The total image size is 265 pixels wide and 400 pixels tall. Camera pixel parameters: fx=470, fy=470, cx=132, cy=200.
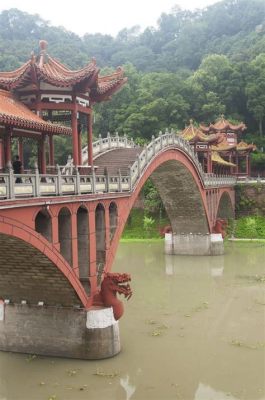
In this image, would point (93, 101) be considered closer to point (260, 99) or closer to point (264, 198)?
point (264, 198)

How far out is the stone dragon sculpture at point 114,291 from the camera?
16047 mm

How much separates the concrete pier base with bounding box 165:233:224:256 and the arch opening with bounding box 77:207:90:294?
2172cm

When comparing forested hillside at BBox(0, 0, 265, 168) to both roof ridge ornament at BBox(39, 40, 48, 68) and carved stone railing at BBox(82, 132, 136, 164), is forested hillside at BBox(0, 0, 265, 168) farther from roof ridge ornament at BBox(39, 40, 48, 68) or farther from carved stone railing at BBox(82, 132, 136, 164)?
roof ridge ornament at BBox(39, 40, 48, 68)

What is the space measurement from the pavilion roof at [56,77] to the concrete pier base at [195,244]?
64.5ft

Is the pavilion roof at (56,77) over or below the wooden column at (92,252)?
over

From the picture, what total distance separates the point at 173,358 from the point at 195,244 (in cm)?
2159

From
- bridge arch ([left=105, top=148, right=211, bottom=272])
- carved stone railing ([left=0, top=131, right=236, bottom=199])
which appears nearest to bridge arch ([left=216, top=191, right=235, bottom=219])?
bridge arch ([left=105, top=148, right=211, bottom=272])

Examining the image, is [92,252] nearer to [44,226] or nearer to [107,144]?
[44,226]

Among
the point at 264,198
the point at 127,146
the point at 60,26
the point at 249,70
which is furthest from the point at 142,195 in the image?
the point at 60,26

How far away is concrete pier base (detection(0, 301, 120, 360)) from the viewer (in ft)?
51.5

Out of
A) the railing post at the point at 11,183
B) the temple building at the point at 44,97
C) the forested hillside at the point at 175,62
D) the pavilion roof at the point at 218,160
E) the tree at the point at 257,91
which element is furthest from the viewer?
the forested hillside at the point at 175,62

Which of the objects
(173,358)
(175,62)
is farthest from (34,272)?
(175,62)

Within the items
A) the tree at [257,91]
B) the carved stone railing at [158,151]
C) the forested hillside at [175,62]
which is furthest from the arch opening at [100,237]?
the tree at [257,91]

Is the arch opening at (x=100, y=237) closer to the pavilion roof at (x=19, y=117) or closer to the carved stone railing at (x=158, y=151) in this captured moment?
the pavilion roof at (x=19, y=117)
